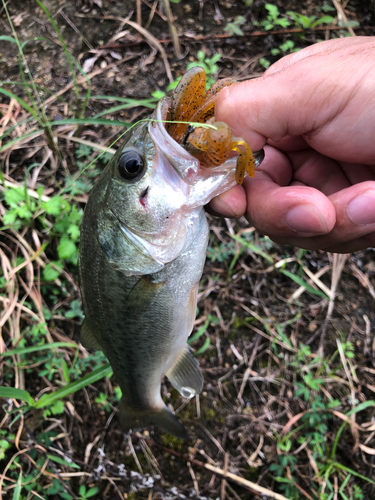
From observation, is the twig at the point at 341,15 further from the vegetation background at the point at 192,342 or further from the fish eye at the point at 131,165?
the fish eye at the point at 131,165

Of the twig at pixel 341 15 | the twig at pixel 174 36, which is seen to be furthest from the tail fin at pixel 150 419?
the twig at pixel 341 15

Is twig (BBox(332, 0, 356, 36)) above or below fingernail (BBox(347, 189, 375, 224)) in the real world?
above

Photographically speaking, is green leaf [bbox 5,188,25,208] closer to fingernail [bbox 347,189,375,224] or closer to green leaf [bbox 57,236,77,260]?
green leaf [bbox 57,236,77,260]

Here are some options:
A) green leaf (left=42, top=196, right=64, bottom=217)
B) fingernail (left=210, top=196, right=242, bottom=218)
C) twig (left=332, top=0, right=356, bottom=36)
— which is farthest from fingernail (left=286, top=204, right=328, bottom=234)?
twig (left=332, top=0, right=356, bottom=36)

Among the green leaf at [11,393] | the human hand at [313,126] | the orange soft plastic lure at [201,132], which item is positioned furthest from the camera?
the green leaf at [11,393]

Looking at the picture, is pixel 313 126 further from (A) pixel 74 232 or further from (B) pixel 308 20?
(B) pixel 308 20

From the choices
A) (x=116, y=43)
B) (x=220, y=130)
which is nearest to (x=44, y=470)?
(x=220, y=130)

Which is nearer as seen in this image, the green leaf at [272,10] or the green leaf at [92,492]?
the green leaf at [92,492]

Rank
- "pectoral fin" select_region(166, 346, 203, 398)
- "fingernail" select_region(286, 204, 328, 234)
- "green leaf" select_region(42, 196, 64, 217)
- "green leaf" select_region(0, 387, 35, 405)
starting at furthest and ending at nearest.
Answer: "green leaf" select_region(42, 196, 64, 217) < "pectoral fin" select_region(166, 346, 203, 398) < "green leaf" select_region(0, 387, 35, 405) < "fingernail" select_region(286, 204, 328, 234)
